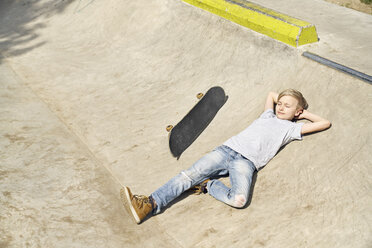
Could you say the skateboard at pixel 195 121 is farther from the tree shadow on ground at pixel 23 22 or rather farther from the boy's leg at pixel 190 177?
the tree shadow on ground at pixel 23 22

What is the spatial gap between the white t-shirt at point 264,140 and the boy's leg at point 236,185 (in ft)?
0.32

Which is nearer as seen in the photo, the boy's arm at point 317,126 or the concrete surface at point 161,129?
the concrete surface at point 161,129

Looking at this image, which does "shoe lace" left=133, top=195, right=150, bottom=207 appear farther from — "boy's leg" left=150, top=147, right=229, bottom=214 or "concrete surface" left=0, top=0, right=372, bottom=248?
"concrete surface" left=0, top=0, right=372, bottom=248

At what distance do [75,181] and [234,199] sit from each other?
1.88 meters

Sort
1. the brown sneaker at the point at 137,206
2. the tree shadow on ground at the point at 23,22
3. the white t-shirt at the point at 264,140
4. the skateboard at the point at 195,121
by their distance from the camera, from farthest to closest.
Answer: the tree shadow on ground at the point at 23,22
the skateboard at the point at 195,121
the white t-shirt at the point at 264,140
the brown sneaker at the point at 137,206

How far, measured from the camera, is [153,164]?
4.11m

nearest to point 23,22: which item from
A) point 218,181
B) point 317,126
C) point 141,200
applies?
point 141,200

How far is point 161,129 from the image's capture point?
184 inches

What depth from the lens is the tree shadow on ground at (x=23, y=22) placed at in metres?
7.24

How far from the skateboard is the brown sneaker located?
3.53 ft

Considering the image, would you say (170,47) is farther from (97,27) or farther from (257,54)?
(97,27)

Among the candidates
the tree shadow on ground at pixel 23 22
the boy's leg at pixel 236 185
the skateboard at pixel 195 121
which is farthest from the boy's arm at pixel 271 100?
the tree shadow on ground at pixel 23 22

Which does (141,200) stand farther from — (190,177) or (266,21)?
(266,21)

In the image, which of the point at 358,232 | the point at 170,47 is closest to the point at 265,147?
the point at 358,232
